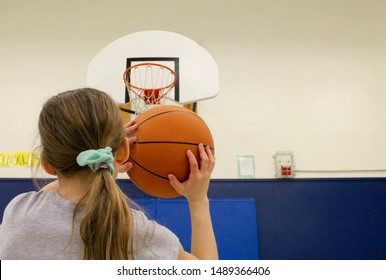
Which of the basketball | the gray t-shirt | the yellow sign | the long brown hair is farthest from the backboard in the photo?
the gray t-shirt

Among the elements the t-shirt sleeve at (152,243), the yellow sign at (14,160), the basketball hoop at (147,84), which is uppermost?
the basketball hoop at (147,84)

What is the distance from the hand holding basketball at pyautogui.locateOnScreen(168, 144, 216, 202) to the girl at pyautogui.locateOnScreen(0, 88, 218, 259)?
0.25 meters

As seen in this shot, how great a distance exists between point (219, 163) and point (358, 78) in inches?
61.8

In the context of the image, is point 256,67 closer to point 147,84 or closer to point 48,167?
point 147,84

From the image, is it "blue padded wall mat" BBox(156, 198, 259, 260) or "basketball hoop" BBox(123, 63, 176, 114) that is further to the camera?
"blue padded wall mat" BBox(156, 198, 259, 260)

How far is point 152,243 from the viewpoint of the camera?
0.66m

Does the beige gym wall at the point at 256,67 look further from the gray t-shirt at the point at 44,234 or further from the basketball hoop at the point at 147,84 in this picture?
the gray t-shirt at the point at 44,234

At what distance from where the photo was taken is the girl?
0.60 metres

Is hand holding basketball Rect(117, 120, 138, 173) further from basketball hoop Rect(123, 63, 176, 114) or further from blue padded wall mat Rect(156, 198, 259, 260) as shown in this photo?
blue padded wall mat Rect(156, 198, 259, 260)

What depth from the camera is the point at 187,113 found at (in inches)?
43.6

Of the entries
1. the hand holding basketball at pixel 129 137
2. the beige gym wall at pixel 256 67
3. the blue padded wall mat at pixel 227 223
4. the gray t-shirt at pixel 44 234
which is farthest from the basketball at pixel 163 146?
the beige gym wall at pixel 256 67

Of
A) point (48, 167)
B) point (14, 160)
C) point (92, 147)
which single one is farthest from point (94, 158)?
point (14, 160)

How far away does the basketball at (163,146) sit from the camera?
0.99 metres

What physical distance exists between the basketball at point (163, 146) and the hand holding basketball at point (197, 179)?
0.02m
